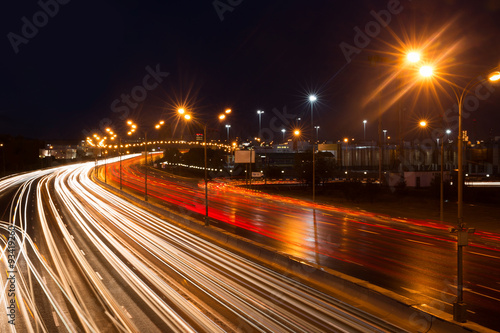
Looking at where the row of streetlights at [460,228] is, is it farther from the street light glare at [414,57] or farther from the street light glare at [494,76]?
the street light glare at [414,57]

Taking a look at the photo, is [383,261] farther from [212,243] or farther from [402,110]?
[402,110]

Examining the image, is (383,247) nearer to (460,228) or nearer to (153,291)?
(460,228)

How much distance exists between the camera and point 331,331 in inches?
426

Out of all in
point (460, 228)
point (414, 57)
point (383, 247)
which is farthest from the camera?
point (383, 247)

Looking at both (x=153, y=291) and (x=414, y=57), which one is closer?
(x=153, y=291)

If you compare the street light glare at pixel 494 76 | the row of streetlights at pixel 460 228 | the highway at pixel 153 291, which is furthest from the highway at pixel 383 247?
the street light glare at pixel 494 76

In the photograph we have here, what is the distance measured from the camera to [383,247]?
22.7 meters

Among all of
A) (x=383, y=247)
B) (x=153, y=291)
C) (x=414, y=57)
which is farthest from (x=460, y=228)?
(x=383, y=247)

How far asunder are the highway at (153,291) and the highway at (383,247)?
358cm

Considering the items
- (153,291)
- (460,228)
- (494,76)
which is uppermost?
(494,76)

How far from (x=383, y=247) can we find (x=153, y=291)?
14.0 m

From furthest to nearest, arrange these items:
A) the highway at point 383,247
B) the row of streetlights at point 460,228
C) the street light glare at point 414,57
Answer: the street light glare at point 414,57, the highway at point 383,247, the row of streetlights at point 460,228

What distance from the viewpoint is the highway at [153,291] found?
11.4 metres

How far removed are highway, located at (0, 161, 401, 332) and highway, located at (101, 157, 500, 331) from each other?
3.58 metres
